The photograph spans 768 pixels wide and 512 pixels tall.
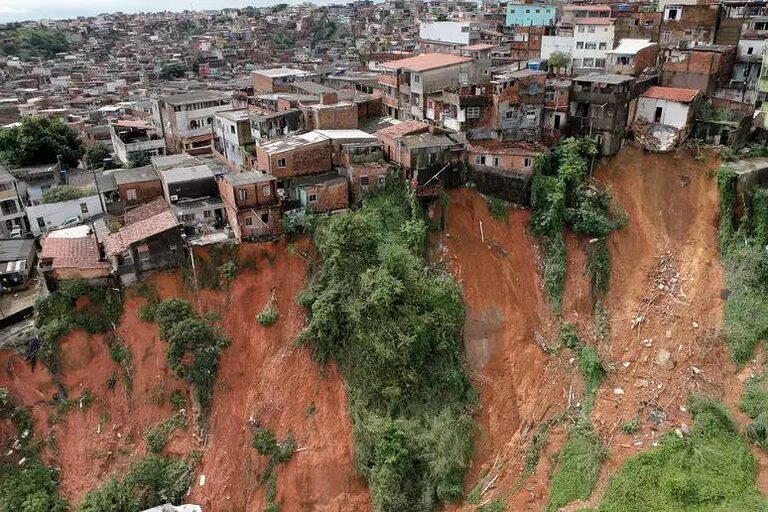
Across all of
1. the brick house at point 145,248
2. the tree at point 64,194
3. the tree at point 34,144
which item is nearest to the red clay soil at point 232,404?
the brick house at point 145,248

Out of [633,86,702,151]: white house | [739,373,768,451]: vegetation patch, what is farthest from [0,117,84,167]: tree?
[739,373,768,451]: vegetation patch

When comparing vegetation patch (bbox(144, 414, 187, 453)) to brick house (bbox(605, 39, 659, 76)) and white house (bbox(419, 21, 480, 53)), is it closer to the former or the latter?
brick house (bbox(605, 39, 659, 76))

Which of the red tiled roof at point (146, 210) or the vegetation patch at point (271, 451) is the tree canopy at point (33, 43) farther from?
the vegetation patch at point (271, 451)

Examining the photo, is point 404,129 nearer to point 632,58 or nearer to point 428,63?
point 428,63

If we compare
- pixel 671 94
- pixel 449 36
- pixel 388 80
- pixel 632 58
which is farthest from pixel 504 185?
pixel 449 36

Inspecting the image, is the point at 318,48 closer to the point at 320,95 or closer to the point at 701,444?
the point at 320,95

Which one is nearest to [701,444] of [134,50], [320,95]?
[320,95]
